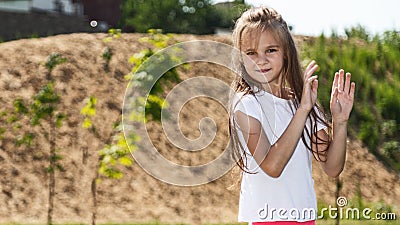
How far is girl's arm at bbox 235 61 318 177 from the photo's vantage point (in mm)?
2559

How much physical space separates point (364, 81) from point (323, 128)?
1925 cm

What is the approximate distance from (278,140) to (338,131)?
1.25 feet

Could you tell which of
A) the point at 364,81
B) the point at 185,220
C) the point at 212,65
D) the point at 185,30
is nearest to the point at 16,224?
the point at 185,220

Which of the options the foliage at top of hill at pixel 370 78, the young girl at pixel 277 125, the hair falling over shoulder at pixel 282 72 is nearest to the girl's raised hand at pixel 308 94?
the young girl at pixel 277 125

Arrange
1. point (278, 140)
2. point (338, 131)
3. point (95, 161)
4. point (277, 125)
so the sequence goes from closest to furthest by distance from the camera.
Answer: point (278, 140) < point (277, 125) < point (338, 131) < point (95, 161)

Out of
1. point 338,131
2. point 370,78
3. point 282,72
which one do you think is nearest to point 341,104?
point 338,131

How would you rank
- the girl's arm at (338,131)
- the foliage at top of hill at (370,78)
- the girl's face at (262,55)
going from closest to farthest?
1. the girl's face at (262,55)
2. the girl's arm at (338,131)
3. the foliage at top of hill at (370,78)

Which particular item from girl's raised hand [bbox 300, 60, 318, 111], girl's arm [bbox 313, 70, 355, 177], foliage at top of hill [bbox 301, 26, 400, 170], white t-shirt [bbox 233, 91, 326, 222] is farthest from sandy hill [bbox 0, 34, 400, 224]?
girl's raised hand [bbox 300, 60, 318, 111]

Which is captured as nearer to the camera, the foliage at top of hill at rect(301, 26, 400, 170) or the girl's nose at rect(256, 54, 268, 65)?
the girl's nose at rect(256, 54, 268, 65)

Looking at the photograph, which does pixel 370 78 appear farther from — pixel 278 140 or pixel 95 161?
pixel 278 140

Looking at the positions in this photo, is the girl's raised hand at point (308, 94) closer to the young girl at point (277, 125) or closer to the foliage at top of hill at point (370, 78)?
the young girl at point (277, 125)

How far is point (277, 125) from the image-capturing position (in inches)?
107

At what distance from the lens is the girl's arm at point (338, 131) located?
284 centimetres

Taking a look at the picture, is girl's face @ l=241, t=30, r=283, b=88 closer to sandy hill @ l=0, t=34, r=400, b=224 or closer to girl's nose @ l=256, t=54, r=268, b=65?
girl's nose @ l=256, t=54, r=268, b=65
